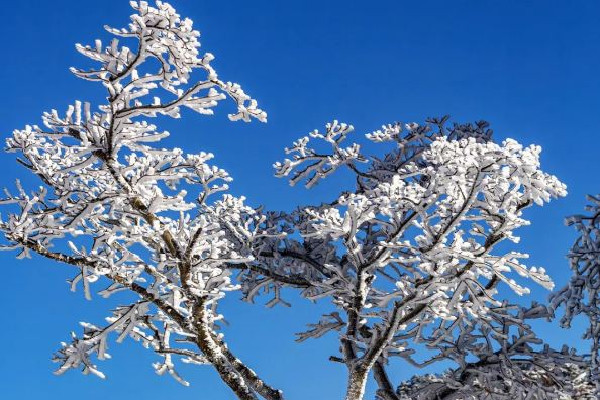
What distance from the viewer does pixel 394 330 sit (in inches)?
324

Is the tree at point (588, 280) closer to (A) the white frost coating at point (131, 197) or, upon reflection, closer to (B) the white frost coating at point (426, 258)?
(B) the white frost coating at point (426, 258)

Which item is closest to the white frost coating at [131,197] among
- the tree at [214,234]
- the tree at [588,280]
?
the tree at [214,234]

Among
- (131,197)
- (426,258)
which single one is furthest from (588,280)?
(131,197)

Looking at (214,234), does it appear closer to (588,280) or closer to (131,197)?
(131,197)

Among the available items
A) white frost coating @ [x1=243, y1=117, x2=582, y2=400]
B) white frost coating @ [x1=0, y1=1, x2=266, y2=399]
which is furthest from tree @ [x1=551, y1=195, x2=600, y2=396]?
white frost coating @ [x1=0, y1=1, x2=266, y2=399]

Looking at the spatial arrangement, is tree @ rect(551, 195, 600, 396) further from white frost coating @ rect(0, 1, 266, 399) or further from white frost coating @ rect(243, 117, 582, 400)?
white frost coating @ rect(0, 1, 266, 399)

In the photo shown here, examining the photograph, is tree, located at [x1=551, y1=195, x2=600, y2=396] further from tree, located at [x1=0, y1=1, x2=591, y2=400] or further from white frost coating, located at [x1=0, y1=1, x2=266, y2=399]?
white frost coating, located at [x1=0, y1=1, x2=266, y2=399]

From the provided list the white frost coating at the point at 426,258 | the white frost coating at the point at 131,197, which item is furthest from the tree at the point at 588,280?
the white frost coating at the point at 131,197

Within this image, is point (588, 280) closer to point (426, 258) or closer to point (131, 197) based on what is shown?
point (426, 258)

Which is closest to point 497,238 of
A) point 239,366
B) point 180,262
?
point 180,262

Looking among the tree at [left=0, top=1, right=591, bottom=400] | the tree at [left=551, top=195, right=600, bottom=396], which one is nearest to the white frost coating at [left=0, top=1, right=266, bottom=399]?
the tree at [left=0, top=1, right=591, bottom=400]

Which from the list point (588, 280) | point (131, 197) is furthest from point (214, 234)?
point (588, 280)

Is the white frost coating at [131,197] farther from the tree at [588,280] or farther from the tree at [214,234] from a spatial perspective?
the tree at [588,280]

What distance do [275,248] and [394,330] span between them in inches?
139
